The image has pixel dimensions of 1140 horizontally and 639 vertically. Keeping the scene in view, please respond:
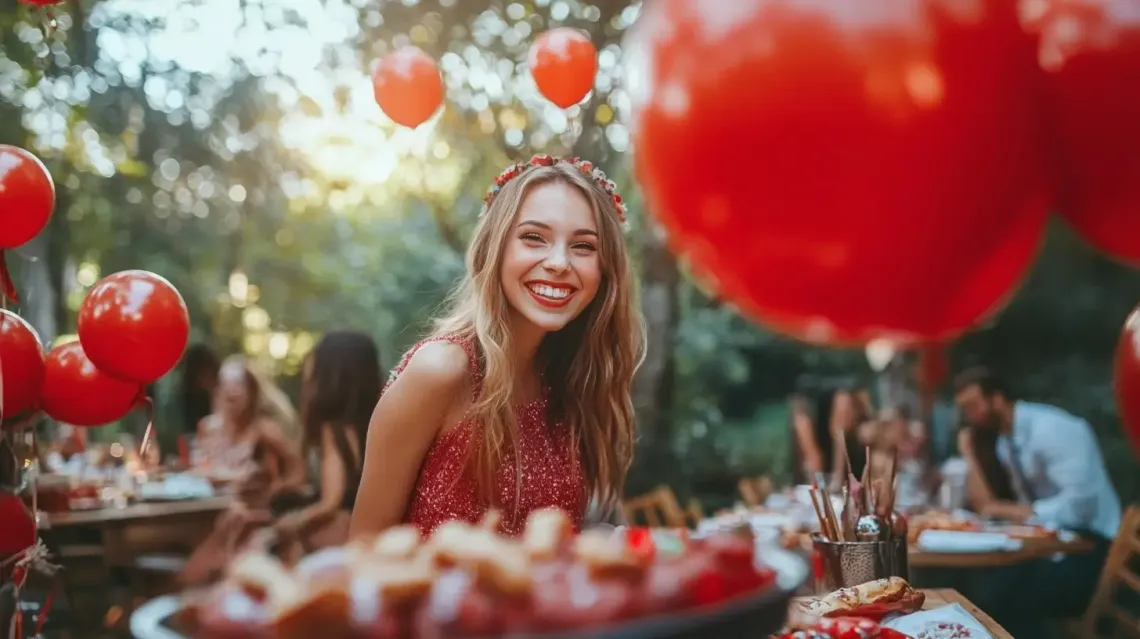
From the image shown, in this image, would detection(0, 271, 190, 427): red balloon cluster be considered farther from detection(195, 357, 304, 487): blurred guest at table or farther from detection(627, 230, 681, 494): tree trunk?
detection(627, 230, 681, 494): tree trunk

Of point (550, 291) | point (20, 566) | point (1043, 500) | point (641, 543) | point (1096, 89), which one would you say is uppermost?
point (1096, 89)

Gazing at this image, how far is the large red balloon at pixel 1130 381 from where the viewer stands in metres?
1.54

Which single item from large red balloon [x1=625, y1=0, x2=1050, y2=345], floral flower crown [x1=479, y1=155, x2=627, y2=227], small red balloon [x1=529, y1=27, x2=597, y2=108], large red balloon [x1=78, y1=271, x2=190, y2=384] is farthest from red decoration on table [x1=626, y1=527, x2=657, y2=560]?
small red balloon [x1=529, y1=27, x2=597, y2=108]

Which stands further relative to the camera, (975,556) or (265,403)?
(265,403)

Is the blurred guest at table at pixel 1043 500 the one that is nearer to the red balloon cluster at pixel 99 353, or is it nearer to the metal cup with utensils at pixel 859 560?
the metal cup with utensils at pixel 859 560

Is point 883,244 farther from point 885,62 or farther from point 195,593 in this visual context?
point 195,593

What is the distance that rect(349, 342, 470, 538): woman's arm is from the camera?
2287 millimetres

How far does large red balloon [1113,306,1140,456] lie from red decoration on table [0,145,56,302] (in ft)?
8.08

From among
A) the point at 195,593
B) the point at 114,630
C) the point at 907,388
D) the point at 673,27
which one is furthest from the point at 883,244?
the point at 907,388

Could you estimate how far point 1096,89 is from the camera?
1.12 m

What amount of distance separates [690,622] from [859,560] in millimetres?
1493

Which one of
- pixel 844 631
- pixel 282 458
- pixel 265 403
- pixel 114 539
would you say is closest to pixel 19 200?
pixel 844 631

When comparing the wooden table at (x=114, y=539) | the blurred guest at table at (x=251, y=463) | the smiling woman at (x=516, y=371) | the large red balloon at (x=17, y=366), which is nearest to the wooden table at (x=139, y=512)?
the wooden table at (x=114, y=539)

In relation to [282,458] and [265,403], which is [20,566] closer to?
[282,458]
